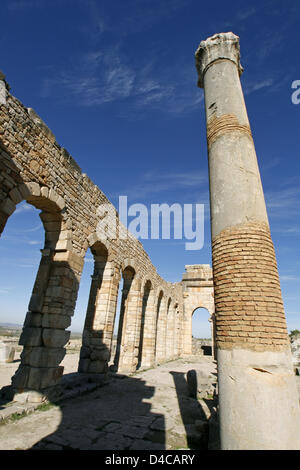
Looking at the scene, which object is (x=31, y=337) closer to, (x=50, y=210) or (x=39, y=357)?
(x=39, y=357)

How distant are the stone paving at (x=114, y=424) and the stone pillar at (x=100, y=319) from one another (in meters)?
1.33

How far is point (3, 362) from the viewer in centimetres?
1202

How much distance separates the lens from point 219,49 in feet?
16.6

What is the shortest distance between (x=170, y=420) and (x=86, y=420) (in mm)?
1699

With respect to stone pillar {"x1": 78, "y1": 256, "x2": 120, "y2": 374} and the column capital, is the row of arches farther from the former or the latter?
the column capital

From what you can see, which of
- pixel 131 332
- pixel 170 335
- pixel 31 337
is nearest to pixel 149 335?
pixel 131 332

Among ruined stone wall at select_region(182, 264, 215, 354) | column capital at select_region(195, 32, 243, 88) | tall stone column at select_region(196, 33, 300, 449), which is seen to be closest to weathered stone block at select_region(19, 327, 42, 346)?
tall stone column at select_region(196, 33, 300, 449)

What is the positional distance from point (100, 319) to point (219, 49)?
27.5ft

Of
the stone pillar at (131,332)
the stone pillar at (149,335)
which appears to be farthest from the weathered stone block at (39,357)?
the stone pillar at (149,335)

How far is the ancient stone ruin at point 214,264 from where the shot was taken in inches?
110

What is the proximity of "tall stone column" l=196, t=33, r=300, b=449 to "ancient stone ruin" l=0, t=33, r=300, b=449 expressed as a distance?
12 mm

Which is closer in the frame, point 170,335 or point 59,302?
point 59,302

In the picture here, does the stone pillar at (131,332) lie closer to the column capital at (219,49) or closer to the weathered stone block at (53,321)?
the weathered stone block at (53,321)
